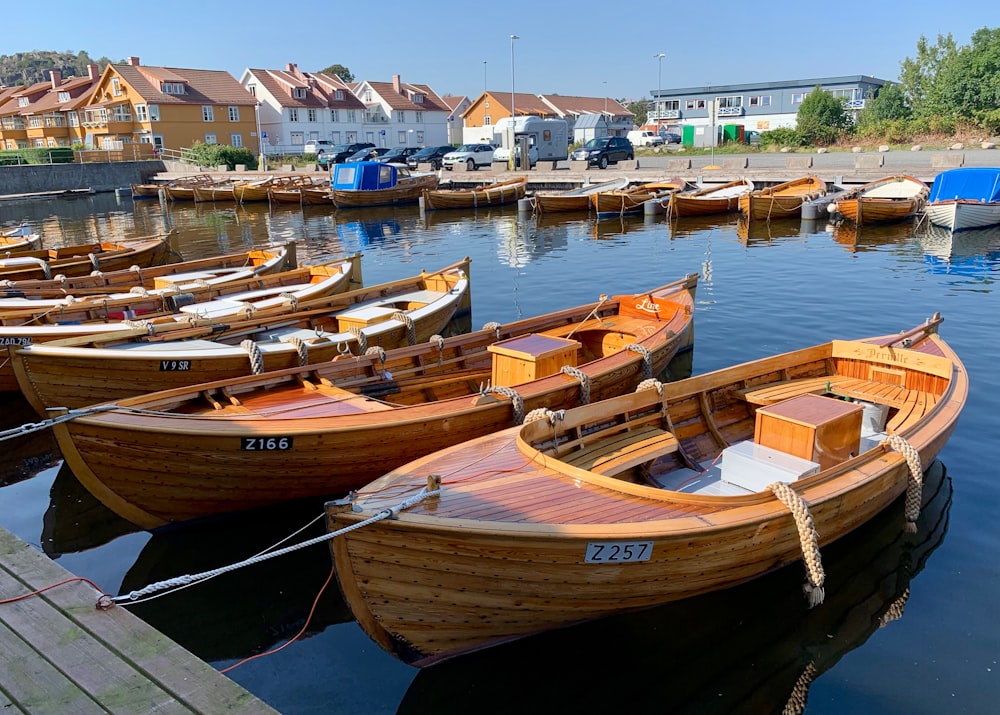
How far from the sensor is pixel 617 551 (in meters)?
5.54

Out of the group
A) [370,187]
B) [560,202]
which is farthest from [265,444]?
[370,187]

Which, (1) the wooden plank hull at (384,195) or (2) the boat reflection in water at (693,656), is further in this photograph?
(1) the wooden plank hull at (384,195)

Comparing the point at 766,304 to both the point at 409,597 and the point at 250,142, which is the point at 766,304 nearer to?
the point at 409,597

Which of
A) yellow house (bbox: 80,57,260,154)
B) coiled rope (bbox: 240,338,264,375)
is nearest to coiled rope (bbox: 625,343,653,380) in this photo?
coiled rope (bbox: 240,338,264,375)

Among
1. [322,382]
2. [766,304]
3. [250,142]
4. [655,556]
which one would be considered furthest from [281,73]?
[655,556]

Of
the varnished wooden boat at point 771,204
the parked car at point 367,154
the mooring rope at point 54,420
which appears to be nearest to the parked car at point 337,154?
the parked car at point 367,154

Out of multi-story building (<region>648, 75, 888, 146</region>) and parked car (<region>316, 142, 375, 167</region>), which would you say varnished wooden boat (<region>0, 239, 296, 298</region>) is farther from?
multi-story building (<region>648, 75, 888, 146</region>)

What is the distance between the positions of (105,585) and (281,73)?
253 feet

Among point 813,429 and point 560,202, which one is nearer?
point 813,429

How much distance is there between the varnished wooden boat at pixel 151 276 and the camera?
15289mm

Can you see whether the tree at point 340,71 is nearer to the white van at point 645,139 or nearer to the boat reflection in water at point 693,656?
the white van at point 645,139

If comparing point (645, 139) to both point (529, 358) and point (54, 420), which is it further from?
point (54, 420)

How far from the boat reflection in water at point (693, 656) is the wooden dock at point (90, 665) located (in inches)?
83.0

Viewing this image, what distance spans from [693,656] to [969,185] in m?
27.7
